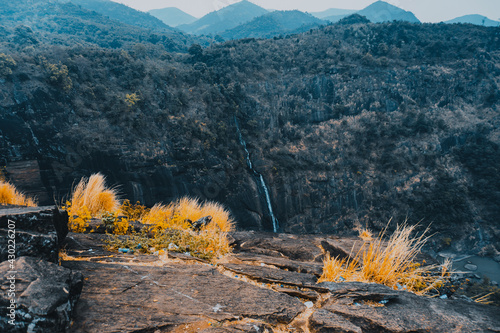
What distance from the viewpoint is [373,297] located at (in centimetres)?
240

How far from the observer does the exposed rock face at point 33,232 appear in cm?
191

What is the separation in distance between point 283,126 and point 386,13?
12600cm

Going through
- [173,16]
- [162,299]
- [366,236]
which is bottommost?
[366,236]

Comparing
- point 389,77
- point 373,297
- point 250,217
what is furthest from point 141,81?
point 389,77

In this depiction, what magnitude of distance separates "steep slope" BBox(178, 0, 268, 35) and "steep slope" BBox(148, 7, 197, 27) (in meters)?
19.4

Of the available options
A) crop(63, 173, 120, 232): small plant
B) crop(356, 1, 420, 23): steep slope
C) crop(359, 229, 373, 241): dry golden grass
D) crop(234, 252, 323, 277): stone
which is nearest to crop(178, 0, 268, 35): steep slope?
crop(356, 1, 420, 23): steep slope

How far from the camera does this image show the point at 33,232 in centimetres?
205

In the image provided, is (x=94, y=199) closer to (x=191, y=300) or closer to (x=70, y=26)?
(x=191, y=300)

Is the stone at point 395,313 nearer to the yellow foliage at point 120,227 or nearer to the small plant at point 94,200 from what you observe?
the yellow foliage at point 120,227

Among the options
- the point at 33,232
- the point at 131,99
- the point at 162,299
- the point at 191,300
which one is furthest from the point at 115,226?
the point at 131,99

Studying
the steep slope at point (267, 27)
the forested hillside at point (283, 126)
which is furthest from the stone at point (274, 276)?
the steep slope at point (267, 27)

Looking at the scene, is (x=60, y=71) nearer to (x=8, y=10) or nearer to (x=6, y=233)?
(x=6, y=233)

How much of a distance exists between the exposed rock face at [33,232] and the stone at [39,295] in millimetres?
202

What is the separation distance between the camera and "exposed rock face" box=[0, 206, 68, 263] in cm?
191
